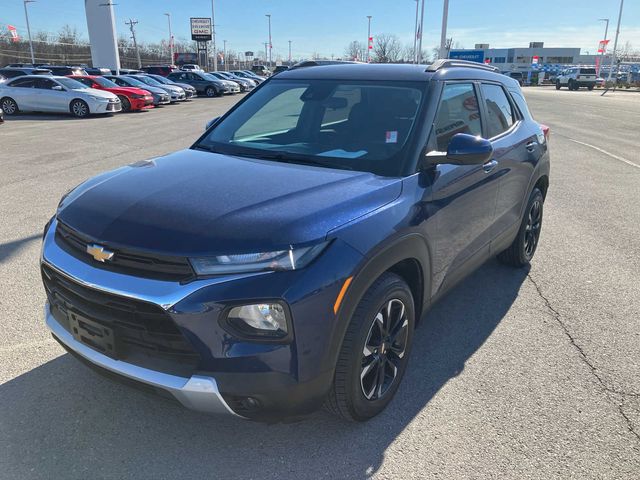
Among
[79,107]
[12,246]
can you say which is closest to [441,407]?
[12,246]

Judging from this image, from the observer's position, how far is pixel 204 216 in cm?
240

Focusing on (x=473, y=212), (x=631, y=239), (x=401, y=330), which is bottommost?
(x=631, y=239)

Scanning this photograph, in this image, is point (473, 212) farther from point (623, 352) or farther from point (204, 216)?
point (204, 216)

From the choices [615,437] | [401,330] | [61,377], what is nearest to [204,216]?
Answer: [401,330]

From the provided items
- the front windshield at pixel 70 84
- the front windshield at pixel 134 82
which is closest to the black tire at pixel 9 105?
the front windshield at pixel 70 84

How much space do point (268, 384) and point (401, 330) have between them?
101cm

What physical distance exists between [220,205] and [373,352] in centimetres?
109

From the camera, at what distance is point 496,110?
429 cm

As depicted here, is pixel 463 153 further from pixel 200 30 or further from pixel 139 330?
pixel 200 30

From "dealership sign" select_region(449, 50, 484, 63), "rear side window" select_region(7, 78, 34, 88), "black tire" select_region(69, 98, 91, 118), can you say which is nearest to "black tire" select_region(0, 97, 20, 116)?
"rear side window" select_region(7, 78, 34, 88)

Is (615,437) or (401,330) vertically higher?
(401,330)

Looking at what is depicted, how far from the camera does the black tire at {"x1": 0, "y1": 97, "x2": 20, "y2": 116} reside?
65.0ft

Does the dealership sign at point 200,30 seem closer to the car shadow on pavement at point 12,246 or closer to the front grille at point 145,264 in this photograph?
the car shadow on pavement at point 12,246

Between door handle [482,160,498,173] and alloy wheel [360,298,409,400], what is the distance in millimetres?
1407
